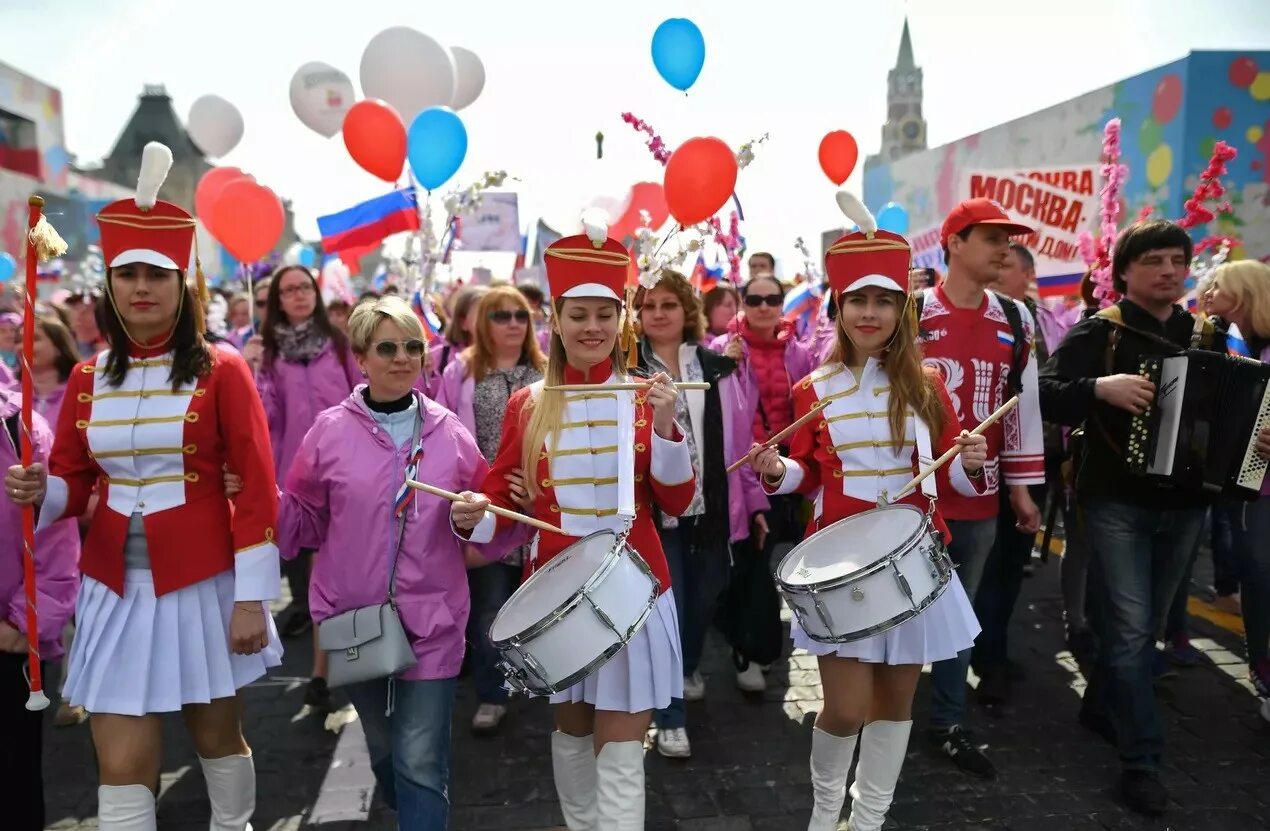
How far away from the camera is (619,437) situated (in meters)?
2.87

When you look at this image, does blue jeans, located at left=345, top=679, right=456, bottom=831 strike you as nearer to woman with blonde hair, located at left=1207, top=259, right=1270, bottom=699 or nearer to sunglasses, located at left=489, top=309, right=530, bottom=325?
sunglasses, located at left=489, top=309, right=530, bottom=325

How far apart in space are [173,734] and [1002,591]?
438cm

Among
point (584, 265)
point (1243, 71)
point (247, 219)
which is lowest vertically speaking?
point (584, 265)

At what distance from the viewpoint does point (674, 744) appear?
4176 millimetres

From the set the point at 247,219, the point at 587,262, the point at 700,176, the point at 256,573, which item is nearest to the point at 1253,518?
the point at 700,176

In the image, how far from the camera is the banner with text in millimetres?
8453

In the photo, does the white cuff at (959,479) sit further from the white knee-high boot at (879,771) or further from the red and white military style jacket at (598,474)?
the red and white military style jacket at (598,474)

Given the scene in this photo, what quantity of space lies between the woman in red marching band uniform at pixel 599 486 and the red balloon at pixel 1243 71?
12.4 m

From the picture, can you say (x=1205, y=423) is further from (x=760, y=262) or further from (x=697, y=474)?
(x=760, y=262)

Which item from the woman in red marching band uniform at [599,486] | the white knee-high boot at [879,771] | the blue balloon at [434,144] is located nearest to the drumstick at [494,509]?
the woman in red marching band uniform at [599,486]

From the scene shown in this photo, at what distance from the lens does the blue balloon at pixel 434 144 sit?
6.80 meters

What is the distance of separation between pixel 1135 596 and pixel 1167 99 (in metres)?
10.9

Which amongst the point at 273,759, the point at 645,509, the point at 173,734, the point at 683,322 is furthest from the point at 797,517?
the point at 173,734

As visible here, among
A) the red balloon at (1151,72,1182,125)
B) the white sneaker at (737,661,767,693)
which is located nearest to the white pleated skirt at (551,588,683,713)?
the white sneaker at (737,661,767,693)
